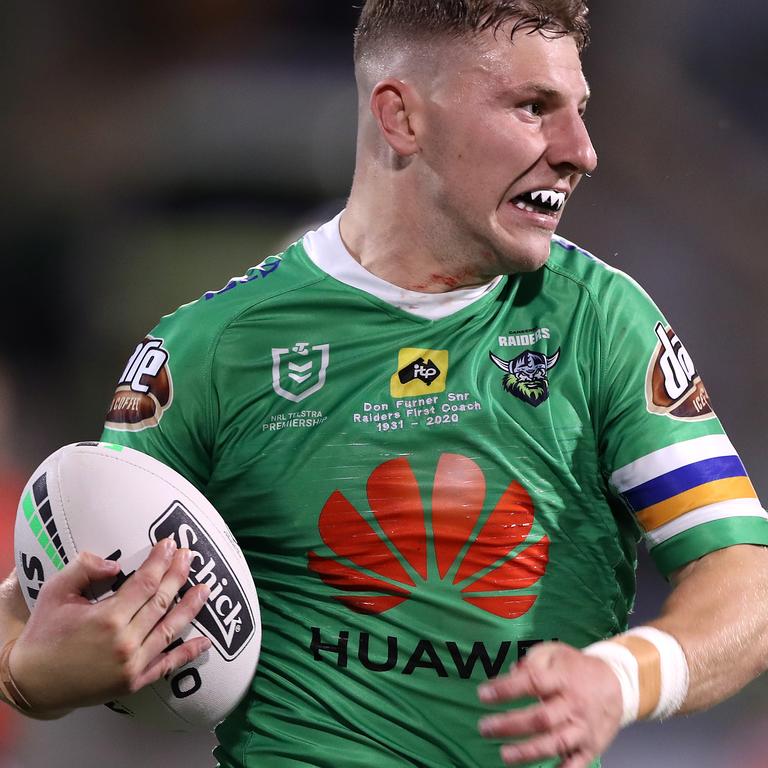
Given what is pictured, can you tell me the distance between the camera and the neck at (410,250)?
218 cm

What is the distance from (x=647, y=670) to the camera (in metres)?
1.64

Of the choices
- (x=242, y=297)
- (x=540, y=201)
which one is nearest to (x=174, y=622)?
(x=242, y=297)

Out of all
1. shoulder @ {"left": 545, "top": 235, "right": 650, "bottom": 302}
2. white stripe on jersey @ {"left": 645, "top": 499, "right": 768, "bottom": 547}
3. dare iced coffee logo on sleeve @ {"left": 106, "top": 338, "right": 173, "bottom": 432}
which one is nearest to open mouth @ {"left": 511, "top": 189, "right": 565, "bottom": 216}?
shoulder @ {"left": 545, "top": 235, "right": 650, "bottom": 302}

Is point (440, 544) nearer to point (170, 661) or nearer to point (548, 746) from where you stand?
point (170, 661)

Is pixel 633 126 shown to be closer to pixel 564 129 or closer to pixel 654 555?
pixel 564 129

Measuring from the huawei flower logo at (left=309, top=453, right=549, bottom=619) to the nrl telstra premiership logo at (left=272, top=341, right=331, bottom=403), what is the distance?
0.66ft

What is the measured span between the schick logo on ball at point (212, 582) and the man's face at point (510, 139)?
724 mm

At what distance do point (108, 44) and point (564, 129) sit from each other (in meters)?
2.97

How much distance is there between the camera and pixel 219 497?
216 centimetres

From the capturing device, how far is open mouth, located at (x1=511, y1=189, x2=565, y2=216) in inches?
82.2

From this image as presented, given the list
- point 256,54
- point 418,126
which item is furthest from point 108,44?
point 418,126

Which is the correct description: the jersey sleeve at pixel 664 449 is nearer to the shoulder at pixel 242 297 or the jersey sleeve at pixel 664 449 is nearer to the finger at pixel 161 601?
the shoulder at pixel 242 297

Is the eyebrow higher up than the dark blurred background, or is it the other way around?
the eyebrow

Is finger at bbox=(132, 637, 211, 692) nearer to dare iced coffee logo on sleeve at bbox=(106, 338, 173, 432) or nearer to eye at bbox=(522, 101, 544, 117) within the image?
dare iced coffee logo on sleeve at bbox=(106, 338, 173, 432)
